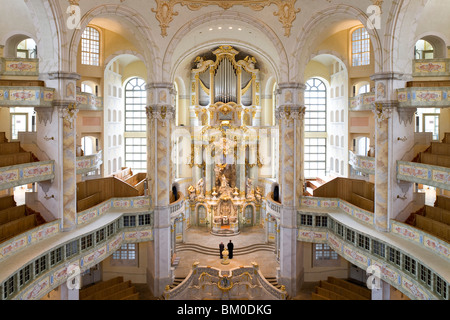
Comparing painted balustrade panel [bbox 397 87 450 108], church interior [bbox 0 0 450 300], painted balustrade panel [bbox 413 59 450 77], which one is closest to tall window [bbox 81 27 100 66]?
church interior [bbox 0 0 450 300]

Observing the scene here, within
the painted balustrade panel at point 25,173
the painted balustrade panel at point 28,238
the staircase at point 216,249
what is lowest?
the staircase at point 216,249

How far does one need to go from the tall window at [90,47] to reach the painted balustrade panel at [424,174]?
19334mm

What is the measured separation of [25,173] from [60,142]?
227cm

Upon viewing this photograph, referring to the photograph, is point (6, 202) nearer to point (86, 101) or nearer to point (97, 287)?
point (97, 287)

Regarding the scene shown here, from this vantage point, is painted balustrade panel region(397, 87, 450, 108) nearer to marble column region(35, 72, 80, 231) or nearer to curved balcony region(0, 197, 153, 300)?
curved balcony region(0, 197, 153, 300)

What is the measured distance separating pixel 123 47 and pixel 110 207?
35.1ft

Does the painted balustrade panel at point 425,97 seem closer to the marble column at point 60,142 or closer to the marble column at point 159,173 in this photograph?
the marble column at point 159,173

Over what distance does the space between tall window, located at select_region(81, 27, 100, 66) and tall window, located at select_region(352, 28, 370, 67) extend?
16.5 metres

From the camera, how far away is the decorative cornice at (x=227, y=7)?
1980 centimetres

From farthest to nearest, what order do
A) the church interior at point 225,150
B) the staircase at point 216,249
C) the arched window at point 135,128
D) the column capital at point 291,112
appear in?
the arched window at point 135,128 < the staircase at point 216,249 < the column capital at point 291,112 < the church interior at point 225,150

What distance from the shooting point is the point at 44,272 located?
13.7 metres

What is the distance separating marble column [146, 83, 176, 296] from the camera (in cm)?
2058

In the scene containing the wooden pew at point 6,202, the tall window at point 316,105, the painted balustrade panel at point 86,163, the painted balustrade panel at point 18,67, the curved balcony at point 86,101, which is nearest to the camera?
the wooden pew at point 6,202

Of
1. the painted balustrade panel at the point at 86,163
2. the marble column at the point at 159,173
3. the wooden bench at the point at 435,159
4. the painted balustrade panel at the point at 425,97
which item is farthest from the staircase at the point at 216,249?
the painted balustrade panel at the point at 425,97
